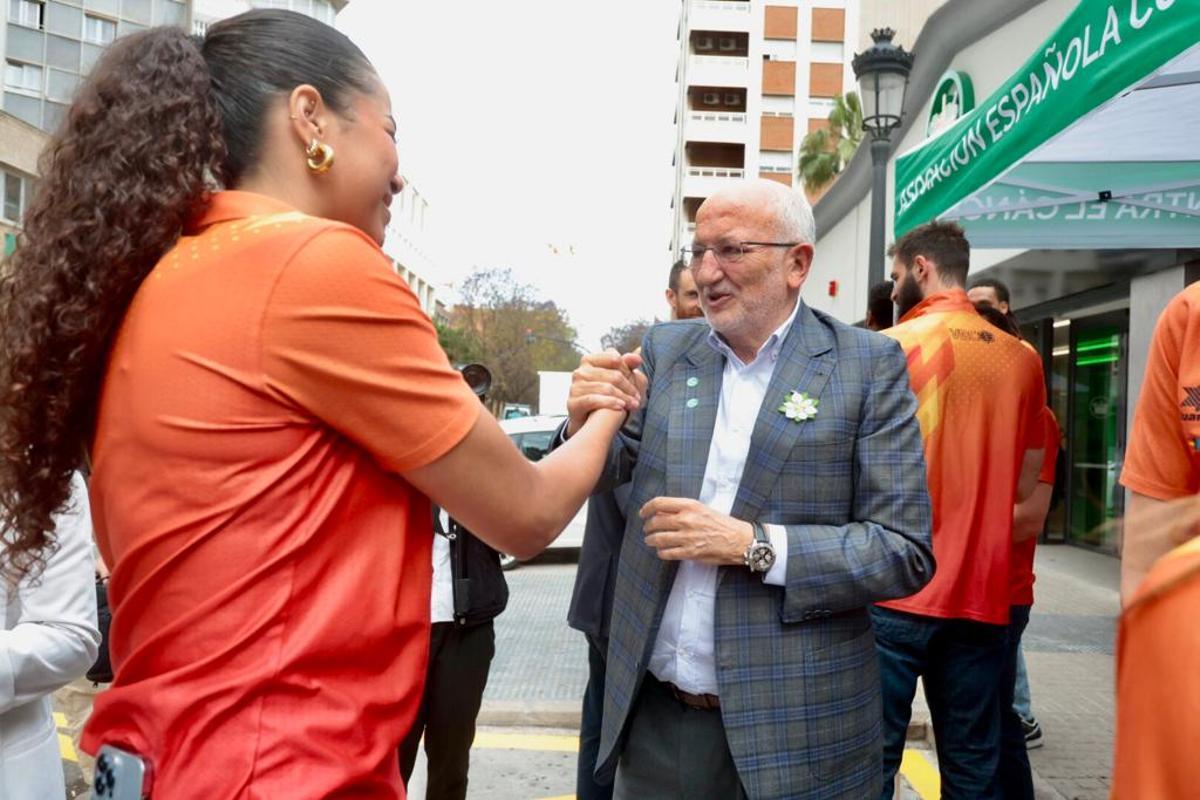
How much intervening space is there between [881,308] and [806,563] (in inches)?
125

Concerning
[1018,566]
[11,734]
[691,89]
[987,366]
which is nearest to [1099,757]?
[1018,566]

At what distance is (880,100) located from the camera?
312 inches

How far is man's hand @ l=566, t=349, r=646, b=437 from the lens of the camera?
6.33ft

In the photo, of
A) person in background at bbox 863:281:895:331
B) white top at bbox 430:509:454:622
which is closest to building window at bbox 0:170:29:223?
person in background at bbox 863:281:895:331

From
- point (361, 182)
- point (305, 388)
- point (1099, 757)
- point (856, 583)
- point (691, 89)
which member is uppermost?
point (691, 89)

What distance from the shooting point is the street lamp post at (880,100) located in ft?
25.6

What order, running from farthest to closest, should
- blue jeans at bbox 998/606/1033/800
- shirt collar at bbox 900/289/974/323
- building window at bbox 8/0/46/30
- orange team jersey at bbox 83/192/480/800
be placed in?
building window at bbox 8/0/46/30
blue jeans at bbox 998/606/1033/800
shirt collar at bbox 900/289/974/323
orange team jersey at bbox 83/192/480/800

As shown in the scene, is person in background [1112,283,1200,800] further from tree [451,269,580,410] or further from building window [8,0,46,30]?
tree [451,269,580,410]

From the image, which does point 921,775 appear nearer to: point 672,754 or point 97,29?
point 672,754

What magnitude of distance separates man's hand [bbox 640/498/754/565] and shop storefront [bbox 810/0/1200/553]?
2.41 ft

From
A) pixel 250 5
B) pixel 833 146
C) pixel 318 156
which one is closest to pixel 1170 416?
pixel 318 156

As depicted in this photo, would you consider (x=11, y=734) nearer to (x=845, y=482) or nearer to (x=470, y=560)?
(x=470, y=560)

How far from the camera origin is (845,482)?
2.36 meters

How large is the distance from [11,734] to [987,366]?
3.08m
